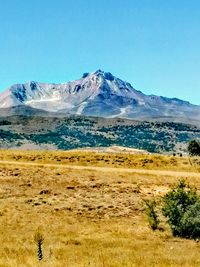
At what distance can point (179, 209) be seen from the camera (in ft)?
111

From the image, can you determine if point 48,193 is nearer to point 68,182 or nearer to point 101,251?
point 68,182

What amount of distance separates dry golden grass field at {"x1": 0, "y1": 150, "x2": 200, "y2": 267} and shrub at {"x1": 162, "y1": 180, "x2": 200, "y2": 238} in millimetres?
911

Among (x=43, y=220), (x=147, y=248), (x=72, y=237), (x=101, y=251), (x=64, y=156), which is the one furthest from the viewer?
(x=64, y=156)

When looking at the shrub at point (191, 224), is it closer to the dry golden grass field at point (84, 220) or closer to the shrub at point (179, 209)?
the shrub at point (179, 209)

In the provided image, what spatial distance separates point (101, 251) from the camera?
81.7 feet

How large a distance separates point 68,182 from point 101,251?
26520 millimetres

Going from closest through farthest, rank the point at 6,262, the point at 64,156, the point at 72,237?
the point at 6,262, the point at 72,237, the point at 64,156

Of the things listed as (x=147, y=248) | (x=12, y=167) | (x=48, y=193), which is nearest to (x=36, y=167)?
(x=12, y=167)

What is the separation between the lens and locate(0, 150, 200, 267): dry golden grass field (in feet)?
74.5

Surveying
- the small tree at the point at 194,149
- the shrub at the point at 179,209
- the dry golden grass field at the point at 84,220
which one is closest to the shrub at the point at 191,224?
the shrub at the point at 179,209

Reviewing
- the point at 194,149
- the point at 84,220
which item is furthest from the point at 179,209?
the point at 194,149

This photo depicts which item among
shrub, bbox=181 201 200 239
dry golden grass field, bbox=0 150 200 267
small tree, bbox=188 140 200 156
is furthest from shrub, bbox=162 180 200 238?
small tree, bbox=188 140 200 156

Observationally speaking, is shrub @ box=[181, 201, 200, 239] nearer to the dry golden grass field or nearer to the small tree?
the dry golden grass field

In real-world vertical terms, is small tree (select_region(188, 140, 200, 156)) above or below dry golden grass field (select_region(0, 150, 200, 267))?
above
